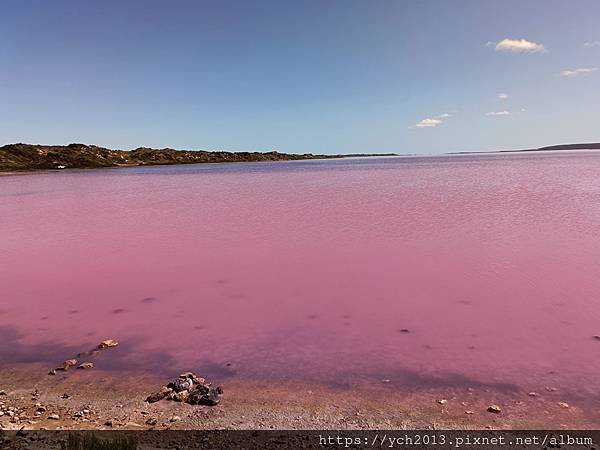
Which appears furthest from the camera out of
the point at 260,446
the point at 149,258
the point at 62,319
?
the point at 149,258

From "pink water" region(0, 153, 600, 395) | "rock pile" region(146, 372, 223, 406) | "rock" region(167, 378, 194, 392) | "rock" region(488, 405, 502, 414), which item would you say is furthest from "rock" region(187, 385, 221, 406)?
"rock" region(488, 405, 502, 414)

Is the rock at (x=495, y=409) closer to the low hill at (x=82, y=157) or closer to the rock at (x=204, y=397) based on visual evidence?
the rock at (x=204, y=397)

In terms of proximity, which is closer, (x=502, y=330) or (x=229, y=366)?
(x=229, y=366)

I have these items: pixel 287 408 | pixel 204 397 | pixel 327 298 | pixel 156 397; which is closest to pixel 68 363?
pixel 156 397

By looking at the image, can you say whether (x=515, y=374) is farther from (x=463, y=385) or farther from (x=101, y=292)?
(x=101, y=292)

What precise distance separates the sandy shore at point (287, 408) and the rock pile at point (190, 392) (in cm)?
8

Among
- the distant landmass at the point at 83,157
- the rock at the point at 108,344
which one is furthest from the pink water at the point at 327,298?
the distant landmass at the point at 83,157

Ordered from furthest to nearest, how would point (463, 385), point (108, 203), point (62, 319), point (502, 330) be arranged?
point (108, 203)
point (62, 319)
point (502, 330)
point (463, 385)

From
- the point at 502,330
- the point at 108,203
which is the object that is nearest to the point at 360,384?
the point at 502,330

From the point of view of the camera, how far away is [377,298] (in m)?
7.95

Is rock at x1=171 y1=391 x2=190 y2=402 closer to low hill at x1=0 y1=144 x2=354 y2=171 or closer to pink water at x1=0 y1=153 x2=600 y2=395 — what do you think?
pink water at x1=0 y1=153 x2=600 y2=395

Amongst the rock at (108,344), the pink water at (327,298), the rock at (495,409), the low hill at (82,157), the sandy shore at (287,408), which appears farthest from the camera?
the low hill at (82,157)

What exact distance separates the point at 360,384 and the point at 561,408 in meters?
2.08

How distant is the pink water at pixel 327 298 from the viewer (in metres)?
5.71
